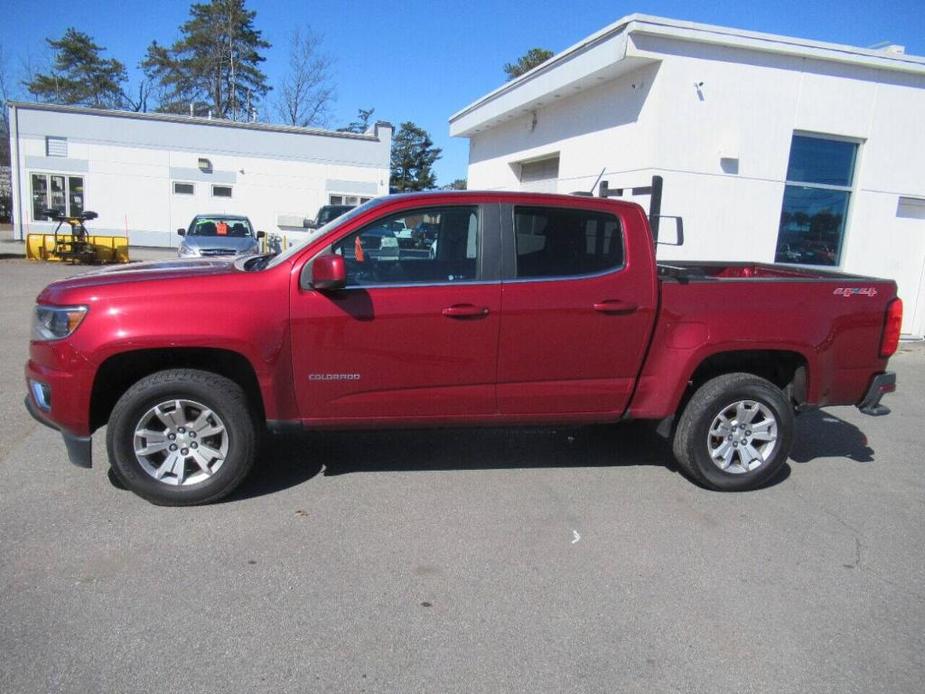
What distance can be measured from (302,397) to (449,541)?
123 cm

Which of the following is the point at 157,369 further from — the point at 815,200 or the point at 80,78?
the point at 80,78

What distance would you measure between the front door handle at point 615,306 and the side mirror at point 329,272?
5.29 feet

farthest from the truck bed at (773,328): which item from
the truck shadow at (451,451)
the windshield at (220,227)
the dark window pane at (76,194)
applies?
the dark window pane at (76,194)

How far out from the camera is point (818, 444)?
599cm

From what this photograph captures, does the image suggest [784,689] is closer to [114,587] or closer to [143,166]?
[114,587]

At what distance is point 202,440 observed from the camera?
13.3 feet

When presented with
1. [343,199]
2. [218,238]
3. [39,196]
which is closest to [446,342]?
[218,238]

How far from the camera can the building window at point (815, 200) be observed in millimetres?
10508

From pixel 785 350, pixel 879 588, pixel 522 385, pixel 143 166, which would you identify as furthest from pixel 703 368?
pixel 143 166

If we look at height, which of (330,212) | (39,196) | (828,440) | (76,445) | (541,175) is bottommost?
(828,440)

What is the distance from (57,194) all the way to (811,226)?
27.0 m

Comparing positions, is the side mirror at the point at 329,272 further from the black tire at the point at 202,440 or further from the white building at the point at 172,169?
the white building at the point at 172,169

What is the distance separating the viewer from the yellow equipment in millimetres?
20453

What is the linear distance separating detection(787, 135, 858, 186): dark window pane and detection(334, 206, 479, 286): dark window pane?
26.4 ft
